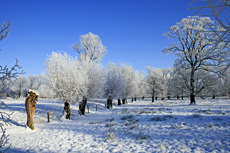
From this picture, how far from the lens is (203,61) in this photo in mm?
19938

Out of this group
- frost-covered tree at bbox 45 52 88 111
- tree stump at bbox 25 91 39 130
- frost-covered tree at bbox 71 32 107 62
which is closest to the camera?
tree stump at bbox 25 91 39 130

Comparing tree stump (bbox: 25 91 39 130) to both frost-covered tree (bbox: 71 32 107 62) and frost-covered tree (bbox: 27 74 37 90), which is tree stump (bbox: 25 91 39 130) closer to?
frost-covered tree (bbox: 71 32 107 62)

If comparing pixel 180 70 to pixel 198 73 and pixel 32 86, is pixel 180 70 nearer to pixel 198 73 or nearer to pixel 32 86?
pixel 198 73

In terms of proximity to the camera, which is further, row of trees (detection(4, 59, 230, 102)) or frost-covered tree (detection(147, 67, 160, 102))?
frost-covered tree (detection(147, 67, 160, 102))

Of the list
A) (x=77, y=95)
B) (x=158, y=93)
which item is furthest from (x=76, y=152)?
(x=158, y=93)

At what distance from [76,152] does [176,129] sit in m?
5.49

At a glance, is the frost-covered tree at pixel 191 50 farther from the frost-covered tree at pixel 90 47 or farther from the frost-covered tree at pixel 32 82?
the frost-covered tree at pixel 32 82

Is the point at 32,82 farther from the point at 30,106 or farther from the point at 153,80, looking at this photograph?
the point at 30,106

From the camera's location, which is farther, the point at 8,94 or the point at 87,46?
the point at 87,46

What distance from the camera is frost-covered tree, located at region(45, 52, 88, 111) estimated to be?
1247 cm

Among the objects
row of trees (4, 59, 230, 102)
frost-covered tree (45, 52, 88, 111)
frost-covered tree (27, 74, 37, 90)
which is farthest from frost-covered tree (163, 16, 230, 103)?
frost-covered tree (27, 74, 37, 90)

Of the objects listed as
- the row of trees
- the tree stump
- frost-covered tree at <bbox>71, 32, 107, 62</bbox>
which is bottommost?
the tree stump

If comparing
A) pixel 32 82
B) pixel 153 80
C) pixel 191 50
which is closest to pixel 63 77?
pixel 191 50

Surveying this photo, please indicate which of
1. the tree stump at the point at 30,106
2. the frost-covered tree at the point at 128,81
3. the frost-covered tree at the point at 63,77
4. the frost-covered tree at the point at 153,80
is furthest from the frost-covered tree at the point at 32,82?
the tree stump at the point at 30,106
